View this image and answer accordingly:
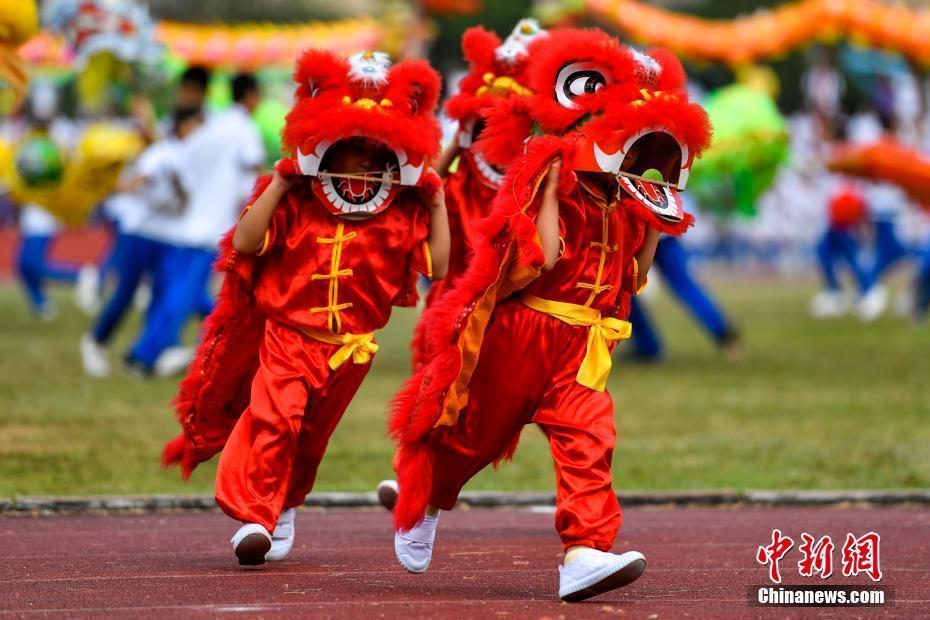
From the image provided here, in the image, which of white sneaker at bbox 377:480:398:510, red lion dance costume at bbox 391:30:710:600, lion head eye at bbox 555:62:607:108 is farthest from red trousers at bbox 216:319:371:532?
lion head eye at bbox 555:62:607:108

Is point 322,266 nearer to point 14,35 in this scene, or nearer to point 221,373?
point 221,373

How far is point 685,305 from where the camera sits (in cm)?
1455

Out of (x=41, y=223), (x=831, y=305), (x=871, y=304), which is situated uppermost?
(x=41, y=223)

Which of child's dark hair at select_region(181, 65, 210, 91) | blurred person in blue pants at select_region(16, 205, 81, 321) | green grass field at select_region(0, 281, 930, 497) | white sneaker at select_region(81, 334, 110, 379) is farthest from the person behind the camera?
blurred person in blue pants at select_region(16, 205, 81, 321)

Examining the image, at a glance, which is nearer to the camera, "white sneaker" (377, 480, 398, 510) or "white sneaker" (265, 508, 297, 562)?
"white sneaker" (265, 508, 297, 562)

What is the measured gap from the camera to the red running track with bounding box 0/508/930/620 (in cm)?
523

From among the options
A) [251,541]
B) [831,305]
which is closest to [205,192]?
[251,541]

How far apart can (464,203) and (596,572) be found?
2.68 m

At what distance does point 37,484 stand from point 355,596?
3.06 meters

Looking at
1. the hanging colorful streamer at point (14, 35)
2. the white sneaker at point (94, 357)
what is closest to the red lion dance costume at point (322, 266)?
the hanging colorful streamer at point (14, 35)

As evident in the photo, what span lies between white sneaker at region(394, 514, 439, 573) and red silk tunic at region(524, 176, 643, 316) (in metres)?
0.96

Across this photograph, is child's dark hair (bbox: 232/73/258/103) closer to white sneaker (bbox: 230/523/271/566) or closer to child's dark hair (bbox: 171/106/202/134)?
child's dark hair (bbox: 171/106/202/134)

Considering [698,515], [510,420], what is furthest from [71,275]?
[510,420]

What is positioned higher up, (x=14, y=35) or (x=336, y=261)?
(x=14, y=35)
